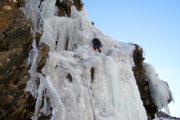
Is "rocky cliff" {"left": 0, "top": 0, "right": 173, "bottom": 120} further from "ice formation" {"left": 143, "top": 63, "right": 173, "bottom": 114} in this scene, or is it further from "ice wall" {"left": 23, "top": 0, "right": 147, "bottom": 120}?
"ice formation" {"left": 143, "top": 63, "right": 173, "bottom": 114}

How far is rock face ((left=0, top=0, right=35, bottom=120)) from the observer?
6.77 meters

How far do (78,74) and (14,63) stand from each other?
3006mm

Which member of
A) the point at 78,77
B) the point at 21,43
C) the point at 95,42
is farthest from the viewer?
the point at 95,42

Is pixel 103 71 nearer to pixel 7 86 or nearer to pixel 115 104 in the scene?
pixel 115 104

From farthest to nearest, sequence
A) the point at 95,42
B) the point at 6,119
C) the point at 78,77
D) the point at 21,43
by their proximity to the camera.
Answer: the point at 95,42, the point at 78,77, the point at 21,43, the point at 6,119

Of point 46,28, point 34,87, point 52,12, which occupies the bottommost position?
point 34,87

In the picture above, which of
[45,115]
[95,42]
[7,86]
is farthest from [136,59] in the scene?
[7,86]

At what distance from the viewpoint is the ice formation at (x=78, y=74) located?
7875 mm

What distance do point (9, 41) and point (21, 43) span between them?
26 centimetres

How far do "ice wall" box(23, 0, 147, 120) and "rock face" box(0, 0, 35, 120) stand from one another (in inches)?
12.0

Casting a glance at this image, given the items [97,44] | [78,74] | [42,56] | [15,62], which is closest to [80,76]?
[78,74]

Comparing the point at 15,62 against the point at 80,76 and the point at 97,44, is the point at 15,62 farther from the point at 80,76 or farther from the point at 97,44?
the point at 97,44

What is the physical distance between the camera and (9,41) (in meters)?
7.20

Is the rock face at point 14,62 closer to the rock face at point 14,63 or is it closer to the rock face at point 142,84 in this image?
the rock face at point 14,63
